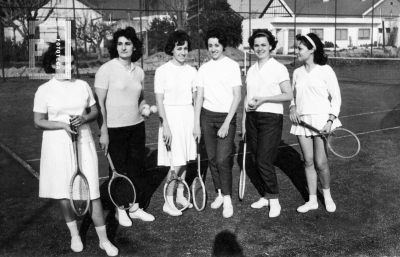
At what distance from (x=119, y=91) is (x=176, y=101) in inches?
24.5

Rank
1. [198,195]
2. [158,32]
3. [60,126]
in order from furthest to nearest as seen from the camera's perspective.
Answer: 1. [158,32]
2. [198,195]
3. [60,126]

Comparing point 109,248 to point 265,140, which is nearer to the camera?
point 109,248

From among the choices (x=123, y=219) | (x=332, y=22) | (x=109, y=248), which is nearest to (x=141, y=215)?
(x=123, y=219)

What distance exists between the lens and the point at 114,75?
505cm

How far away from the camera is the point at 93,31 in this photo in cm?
2905

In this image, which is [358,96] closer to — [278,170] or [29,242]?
[278,170]

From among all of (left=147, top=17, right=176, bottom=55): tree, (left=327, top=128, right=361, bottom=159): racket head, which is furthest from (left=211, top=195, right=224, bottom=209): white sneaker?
(left=147, top=17, right=176, bottom=55): tree

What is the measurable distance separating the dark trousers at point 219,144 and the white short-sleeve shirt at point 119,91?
2.48 ft

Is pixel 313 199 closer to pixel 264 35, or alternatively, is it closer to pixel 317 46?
pixel 317 46

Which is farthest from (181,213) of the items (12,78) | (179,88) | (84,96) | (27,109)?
(12,78)

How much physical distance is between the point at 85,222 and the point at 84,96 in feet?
4.86

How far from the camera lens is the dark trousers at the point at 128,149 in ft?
16.9

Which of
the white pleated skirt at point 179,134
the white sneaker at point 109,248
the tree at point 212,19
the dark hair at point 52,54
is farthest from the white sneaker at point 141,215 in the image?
the tree at point 212,19

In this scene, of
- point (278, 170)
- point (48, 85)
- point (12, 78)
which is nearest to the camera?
point (48, 85)
